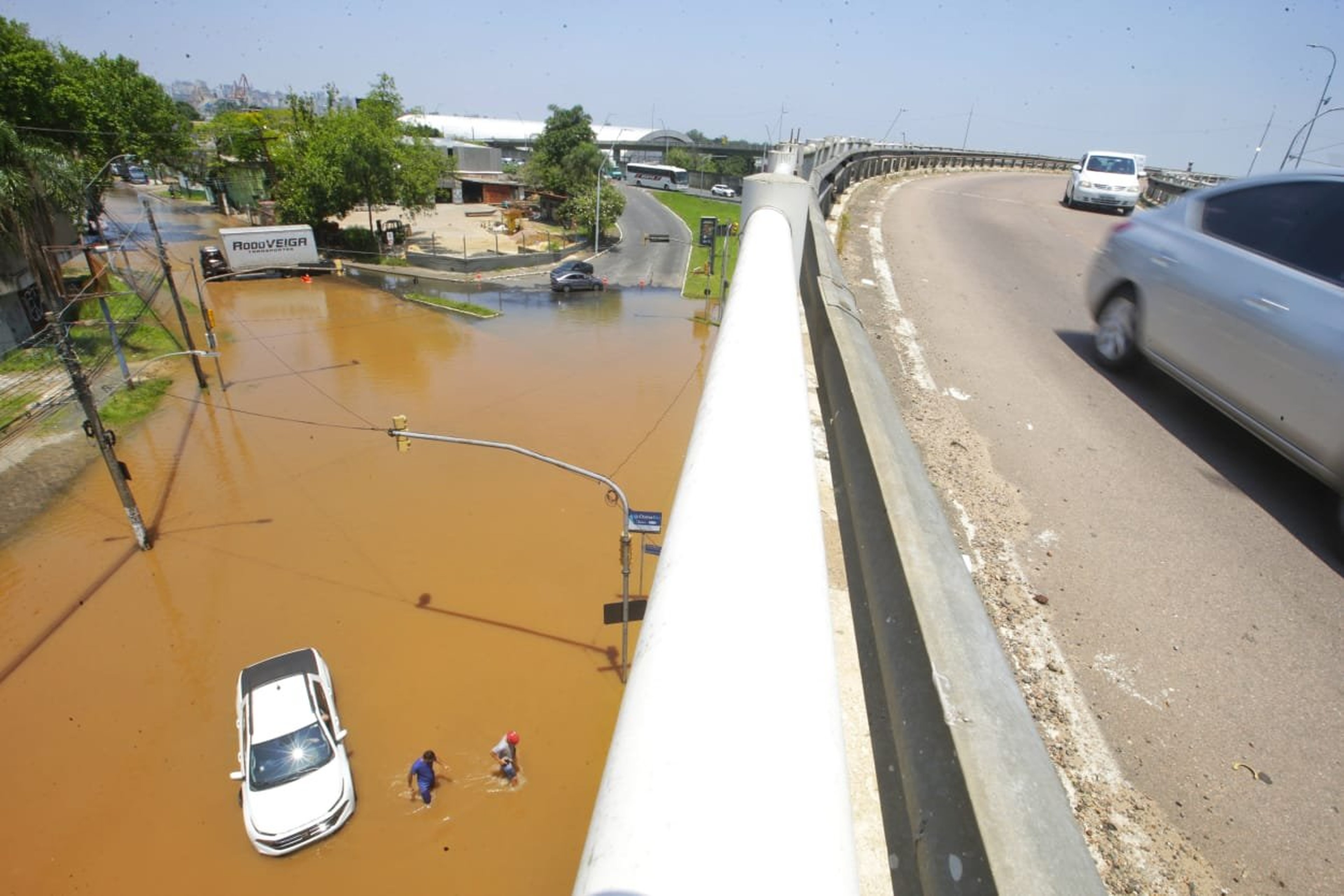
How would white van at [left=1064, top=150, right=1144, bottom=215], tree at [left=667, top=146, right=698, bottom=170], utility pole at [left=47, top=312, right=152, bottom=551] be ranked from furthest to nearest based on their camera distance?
tree at [left=667, top=146, right=698, bottom=170]
white van at [left=1064, top=150, right=1144, bottom=215]
utility pole at [left=47, top=312, right=152, bottom=551]

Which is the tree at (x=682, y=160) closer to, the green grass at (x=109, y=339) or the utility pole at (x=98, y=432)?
the green grass at (x=109, y=339)

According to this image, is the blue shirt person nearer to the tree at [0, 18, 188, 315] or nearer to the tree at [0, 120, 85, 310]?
the tree at [0, 18, 188, 315]

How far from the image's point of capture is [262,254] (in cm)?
3647

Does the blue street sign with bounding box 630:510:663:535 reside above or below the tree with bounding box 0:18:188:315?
below

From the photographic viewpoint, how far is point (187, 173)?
5219 cm

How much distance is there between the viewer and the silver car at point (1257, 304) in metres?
3.23

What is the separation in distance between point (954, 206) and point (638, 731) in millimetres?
15875

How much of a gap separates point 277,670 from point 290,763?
1591 mm

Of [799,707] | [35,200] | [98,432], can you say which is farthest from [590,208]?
[799,707]

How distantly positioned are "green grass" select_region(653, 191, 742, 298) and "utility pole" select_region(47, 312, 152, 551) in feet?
45.8

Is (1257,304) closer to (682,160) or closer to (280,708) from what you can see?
(280,708)

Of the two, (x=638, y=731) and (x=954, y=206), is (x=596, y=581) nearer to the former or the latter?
(x=954, y=206)

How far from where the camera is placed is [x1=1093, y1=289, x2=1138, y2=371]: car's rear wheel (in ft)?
16.5

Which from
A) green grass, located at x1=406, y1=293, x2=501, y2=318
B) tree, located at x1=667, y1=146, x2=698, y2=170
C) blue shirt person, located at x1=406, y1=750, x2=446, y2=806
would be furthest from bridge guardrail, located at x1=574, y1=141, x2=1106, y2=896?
tree, located at x1=667, y1=146, x2=698, y2=170
